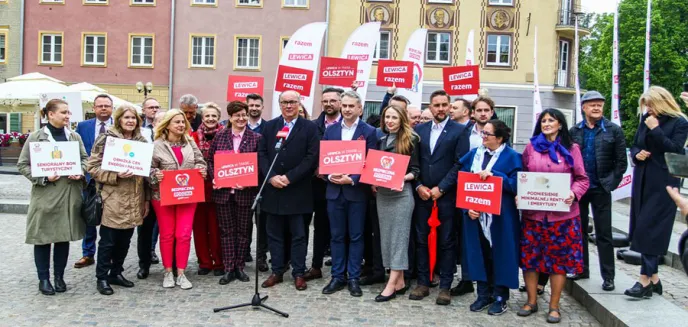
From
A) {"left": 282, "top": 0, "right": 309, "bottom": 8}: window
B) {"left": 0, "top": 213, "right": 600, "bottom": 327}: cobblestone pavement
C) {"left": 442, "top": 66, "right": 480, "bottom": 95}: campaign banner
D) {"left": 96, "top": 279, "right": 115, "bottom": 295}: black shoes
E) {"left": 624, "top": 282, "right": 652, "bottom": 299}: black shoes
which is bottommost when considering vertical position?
{"left": 0, "top": 213, "right": 600, "bottom": 327}: cobblestone pavement

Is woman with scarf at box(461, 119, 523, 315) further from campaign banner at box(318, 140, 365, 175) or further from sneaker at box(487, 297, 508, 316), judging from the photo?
campaign banner at box(318, 140, 365, 175)

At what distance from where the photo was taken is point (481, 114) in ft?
23.0

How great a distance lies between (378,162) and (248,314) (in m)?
2.00

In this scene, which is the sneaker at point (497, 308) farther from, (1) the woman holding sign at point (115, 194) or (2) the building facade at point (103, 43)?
(2) the building facade at point (103, 43)

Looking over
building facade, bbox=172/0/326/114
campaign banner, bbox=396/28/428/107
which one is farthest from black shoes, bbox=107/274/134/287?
building facade, bbox=172/0/326/114

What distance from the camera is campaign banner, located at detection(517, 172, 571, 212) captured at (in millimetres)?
5832

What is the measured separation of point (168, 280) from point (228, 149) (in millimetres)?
1617

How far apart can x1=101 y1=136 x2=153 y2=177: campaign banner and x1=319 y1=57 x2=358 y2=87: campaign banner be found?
4519mm

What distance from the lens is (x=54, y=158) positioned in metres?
6.42

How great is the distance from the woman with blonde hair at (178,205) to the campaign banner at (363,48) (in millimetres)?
5393

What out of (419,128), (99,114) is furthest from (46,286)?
(419,128)

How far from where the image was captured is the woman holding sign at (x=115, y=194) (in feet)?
21.7

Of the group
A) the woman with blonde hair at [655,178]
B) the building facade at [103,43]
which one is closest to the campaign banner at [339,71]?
the woman with blonde hair at [655,178]

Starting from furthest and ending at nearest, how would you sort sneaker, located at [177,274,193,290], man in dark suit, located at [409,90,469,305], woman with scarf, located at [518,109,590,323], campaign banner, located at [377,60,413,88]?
campaign banner, located at [377,60,413,88] → sneaker, located at [177,274,193,290] → man in dark suit, located at [409,90,469,305] → woman with scarf, located at [518,109,590,323]
